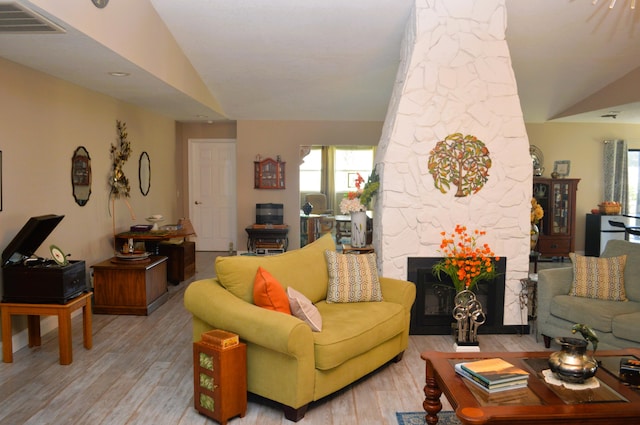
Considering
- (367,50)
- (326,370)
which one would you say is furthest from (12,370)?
(367,50)

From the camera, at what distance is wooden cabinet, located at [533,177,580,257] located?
842cm

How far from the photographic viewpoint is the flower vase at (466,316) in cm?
417

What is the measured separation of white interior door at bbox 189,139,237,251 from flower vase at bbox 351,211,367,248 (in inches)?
168

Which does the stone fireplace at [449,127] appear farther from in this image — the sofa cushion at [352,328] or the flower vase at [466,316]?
the sofa cushion at [352,328]

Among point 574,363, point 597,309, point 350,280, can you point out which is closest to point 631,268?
point 597,309

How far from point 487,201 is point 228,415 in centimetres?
295

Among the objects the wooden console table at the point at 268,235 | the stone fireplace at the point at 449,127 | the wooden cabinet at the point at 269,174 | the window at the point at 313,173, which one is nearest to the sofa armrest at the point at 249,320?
the stone fireplace at the point at 449,127

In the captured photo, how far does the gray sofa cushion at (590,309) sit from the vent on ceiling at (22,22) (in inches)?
166

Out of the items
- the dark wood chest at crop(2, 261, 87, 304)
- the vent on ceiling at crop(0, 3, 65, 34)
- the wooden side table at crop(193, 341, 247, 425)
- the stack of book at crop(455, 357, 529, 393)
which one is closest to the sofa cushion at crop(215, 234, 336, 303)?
the wooden side table at crop(193, 341, 247, 425)

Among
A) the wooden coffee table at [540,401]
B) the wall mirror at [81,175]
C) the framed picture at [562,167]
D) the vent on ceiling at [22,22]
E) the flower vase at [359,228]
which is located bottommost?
the wooden coffee table at [540,401]

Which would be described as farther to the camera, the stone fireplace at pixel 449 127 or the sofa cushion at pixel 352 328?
the stone fireplace at pixel 449 127

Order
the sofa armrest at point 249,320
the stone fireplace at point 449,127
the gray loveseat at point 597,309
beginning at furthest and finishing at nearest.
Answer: the stone fireplace at point 449,127 < the gray loveseat at point 597,309 < the sofa armrest at point 249,320

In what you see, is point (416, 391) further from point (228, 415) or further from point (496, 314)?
point (496, 314)

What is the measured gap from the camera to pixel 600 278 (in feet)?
13.9
